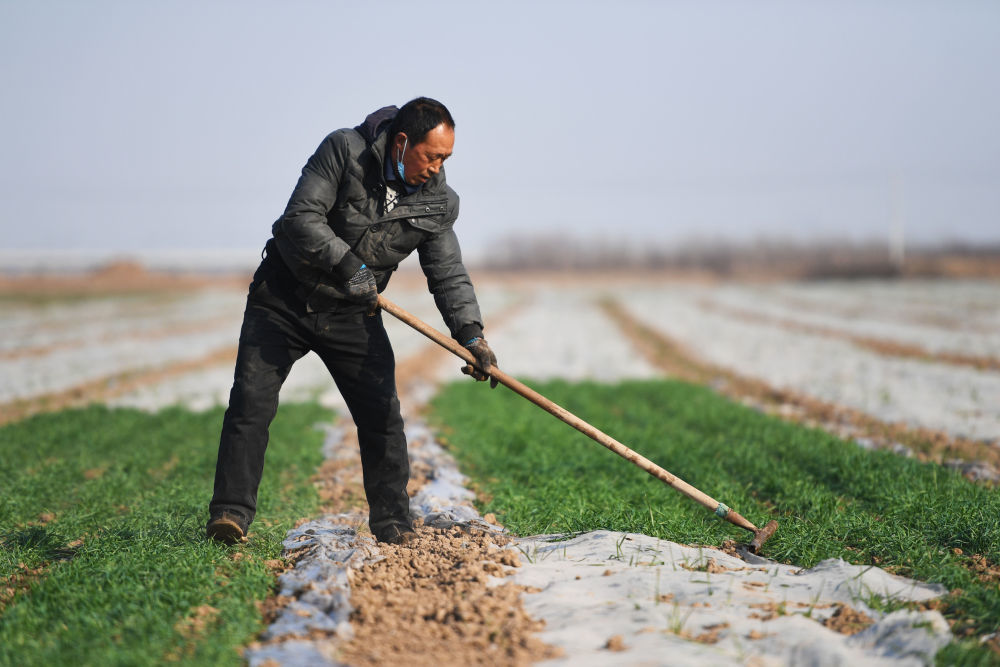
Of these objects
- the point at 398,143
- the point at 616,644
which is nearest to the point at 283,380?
the point at 398,143

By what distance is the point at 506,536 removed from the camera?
4.81 m

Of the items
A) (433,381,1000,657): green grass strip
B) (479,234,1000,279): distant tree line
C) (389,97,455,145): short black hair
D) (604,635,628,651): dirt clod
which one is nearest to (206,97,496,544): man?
(389,97,455,145): short black hair

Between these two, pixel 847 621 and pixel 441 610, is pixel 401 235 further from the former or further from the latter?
pixel 847 621

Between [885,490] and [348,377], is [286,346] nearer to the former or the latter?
[348,377]

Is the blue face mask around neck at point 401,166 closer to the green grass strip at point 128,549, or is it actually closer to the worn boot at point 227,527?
the worn boot at point 227,527

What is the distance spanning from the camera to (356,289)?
14.4 feet

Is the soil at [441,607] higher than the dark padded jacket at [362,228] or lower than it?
lower

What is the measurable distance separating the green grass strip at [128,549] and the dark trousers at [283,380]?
49cm

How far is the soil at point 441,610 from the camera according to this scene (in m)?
3.30

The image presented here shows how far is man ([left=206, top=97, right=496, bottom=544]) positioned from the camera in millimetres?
4301

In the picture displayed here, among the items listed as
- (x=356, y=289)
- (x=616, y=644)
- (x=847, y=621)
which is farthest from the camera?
(x=356, y=289)

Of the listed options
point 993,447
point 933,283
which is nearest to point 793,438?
point 993,447

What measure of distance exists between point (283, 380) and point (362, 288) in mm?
672

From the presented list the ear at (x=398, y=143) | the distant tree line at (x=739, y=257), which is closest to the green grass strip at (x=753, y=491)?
the ear at (x=398, y=143)
